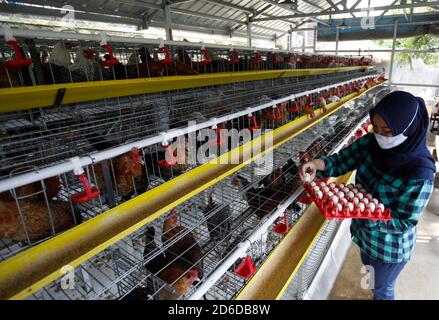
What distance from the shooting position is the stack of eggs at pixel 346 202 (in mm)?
1354

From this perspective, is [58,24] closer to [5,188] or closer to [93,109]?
[93,109]

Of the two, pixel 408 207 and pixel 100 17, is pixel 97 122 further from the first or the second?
pixel 100 17

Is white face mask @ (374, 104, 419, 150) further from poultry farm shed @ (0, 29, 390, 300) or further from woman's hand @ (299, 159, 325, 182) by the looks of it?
poultry farm shed @ (0, 29, 390, 300)

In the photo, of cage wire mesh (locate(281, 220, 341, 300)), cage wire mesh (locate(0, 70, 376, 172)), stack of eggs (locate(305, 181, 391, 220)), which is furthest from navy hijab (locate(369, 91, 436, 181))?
cage wire mesh (locate(0, 70, 376, 172))

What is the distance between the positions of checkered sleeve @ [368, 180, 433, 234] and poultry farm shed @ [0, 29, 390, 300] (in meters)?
0.49

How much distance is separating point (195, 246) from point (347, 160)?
1053mm

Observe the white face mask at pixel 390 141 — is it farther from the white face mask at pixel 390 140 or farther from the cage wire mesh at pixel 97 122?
the cage wire mesh at pixel 97 122

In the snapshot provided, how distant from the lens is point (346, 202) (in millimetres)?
1444

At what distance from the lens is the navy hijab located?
1.21 m

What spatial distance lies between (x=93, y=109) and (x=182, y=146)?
1.04 m

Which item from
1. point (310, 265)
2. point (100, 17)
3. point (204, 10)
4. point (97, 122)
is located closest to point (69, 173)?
point (97, 122)

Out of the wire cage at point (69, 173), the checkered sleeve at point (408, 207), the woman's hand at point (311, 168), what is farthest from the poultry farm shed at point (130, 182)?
the checkered sleeve at point (408, 207)

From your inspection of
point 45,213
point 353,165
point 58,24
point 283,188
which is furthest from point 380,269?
point 58,24

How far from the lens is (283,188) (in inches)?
85.0
